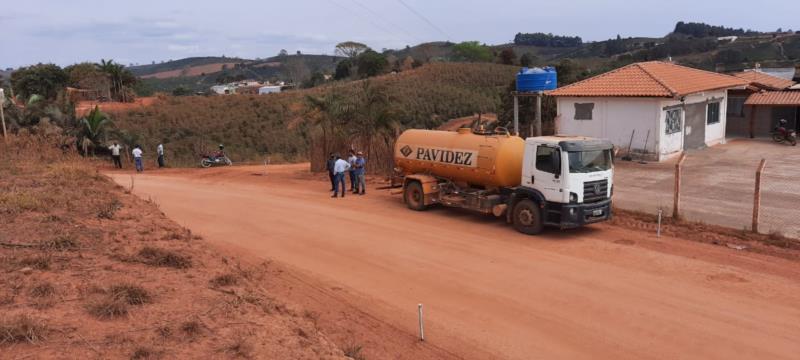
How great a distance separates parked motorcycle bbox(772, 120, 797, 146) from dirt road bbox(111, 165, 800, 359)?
796 inches

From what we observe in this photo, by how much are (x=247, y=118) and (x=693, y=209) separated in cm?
4397

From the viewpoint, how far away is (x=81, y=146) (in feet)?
107

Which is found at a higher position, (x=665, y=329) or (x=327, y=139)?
(x=327, y=139)

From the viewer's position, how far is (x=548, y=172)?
573 inches

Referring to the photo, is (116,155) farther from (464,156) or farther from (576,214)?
(576,214)

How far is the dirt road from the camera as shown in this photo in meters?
8.88

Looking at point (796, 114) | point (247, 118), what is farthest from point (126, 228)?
point (247, 118)

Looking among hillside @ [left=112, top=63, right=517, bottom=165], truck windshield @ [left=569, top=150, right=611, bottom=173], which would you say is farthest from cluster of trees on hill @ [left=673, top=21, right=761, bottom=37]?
truck windshield @ [left=569, top=150, right=611, bottom=173]

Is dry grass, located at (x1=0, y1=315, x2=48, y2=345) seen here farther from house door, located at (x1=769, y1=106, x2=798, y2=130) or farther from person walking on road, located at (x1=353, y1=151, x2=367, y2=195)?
house door, located at (x1=769, y1=106, x2=798, y2=130)

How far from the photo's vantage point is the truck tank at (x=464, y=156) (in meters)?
15.9

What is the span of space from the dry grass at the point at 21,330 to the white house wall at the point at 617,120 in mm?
25048

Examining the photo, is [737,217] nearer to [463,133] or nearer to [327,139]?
[463,133]

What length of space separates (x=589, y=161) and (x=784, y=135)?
2114cm

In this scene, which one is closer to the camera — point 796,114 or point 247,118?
point 796,114
